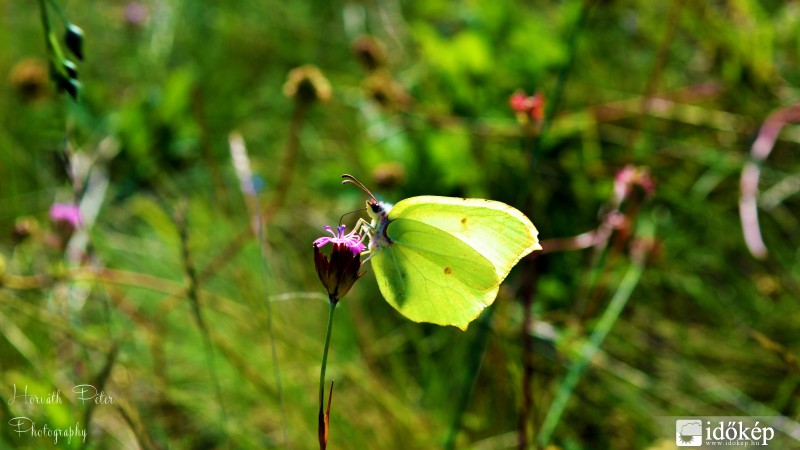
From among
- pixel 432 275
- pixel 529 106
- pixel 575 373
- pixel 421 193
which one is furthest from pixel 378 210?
pixel 421 193

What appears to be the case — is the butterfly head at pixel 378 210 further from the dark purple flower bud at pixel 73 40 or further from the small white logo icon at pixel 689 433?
the small white logo icon at pixel 689 433

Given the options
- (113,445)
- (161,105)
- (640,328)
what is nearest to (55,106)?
(161,105)

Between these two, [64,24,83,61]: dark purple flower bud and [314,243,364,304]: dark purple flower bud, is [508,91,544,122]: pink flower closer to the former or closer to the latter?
[314,243,364,304]: dark purple flower bud

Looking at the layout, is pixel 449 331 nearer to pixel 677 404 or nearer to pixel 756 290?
pixel 677 404

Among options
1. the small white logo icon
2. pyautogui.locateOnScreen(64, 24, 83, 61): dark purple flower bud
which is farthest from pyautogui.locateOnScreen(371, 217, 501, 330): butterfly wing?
the small white logo icon

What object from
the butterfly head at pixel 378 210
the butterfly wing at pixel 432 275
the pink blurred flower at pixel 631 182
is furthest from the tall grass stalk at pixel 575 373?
the butterfly head at pixel 378 210

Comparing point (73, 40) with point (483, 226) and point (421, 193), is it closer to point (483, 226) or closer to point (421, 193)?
point (483, 226)
